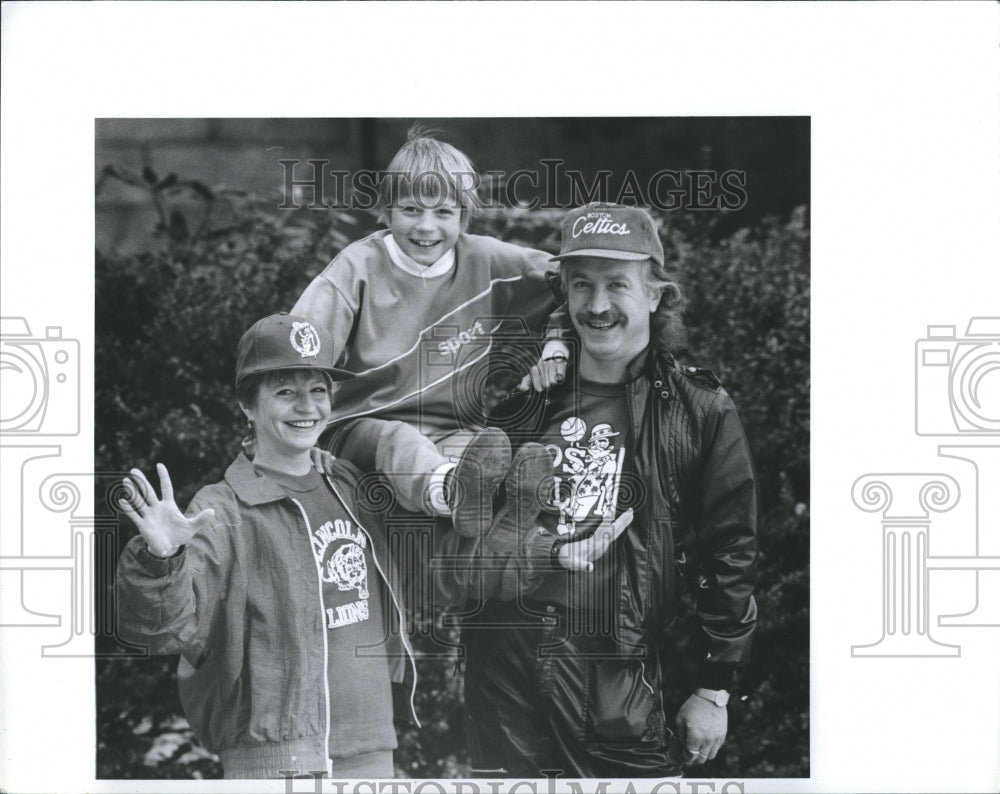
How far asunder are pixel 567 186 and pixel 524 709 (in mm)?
2159

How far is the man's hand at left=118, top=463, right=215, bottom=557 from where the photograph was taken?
212 inches

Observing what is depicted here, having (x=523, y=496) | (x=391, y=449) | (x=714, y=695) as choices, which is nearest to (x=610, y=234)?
(x=523, y=496)

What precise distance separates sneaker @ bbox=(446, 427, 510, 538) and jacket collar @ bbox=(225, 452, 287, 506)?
2.30 feet

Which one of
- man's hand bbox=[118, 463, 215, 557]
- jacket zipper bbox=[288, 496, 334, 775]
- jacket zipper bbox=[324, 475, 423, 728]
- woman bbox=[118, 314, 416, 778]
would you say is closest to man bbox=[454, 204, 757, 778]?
jacket zipper bbox=[324, 475, 423, 728]

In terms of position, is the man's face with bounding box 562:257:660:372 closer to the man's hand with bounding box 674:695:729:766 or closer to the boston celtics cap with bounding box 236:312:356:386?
the boston celtics cap with bounding box 236:312:356:386

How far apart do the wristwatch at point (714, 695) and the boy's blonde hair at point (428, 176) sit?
2150mm

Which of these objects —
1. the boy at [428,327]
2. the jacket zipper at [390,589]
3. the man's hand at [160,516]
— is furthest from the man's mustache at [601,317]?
the man's hand at [160,516]

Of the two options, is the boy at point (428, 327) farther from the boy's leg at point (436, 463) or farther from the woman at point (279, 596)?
the woman at point (279, 596)

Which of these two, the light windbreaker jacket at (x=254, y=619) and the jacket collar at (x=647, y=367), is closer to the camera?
the light windbreaker jacket at (x=254, y=619)

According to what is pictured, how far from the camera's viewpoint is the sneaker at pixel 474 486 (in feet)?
18.0

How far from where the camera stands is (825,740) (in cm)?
558

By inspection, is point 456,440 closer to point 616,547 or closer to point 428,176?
point 616,547

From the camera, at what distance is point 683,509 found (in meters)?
5.49

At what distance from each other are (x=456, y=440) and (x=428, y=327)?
0.48 meters
